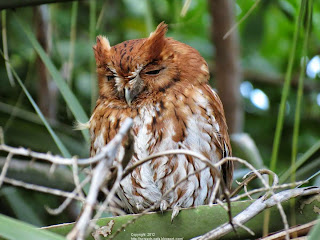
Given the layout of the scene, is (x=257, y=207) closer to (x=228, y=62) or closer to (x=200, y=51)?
(x=228, y=62)

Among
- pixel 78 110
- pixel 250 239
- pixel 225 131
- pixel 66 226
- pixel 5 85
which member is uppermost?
pixel 5 85

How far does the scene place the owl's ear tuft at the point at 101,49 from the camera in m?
2.52

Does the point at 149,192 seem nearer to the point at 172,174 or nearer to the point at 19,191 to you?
the point at 172,174

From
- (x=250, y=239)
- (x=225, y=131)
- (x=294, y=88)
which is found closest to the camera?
(x=250, y=239)

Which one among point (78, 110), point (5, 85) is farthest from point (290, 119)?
point (78, 110)

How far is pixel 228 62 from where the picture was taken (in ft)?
11.6

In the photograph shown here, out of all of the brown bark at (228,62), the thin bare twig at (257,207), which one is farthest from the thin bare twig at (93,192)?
the brown bark at (228,62)

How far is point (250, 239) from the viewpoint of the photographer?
1404 mm

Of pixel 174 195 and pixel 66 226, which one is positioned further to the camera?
pixel 174 195

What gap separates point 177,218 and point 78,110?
78 cm

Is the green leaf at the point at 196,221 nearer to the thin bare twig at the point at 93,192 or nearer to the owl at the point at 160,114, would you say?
the thin bare twig at the point at 93,192

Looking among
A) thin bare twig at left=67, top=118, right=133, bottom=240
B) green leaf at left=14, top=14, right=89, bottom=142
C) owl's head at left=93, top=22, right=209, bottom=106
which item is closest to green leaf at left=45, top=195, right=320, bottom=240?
thin bare twig at left=67, top=118, right=133, bottom=240

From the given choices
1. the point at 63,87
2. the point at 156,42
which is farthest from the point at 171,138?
the point at 63,87

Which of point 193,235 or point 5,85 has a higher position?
point 5,85
